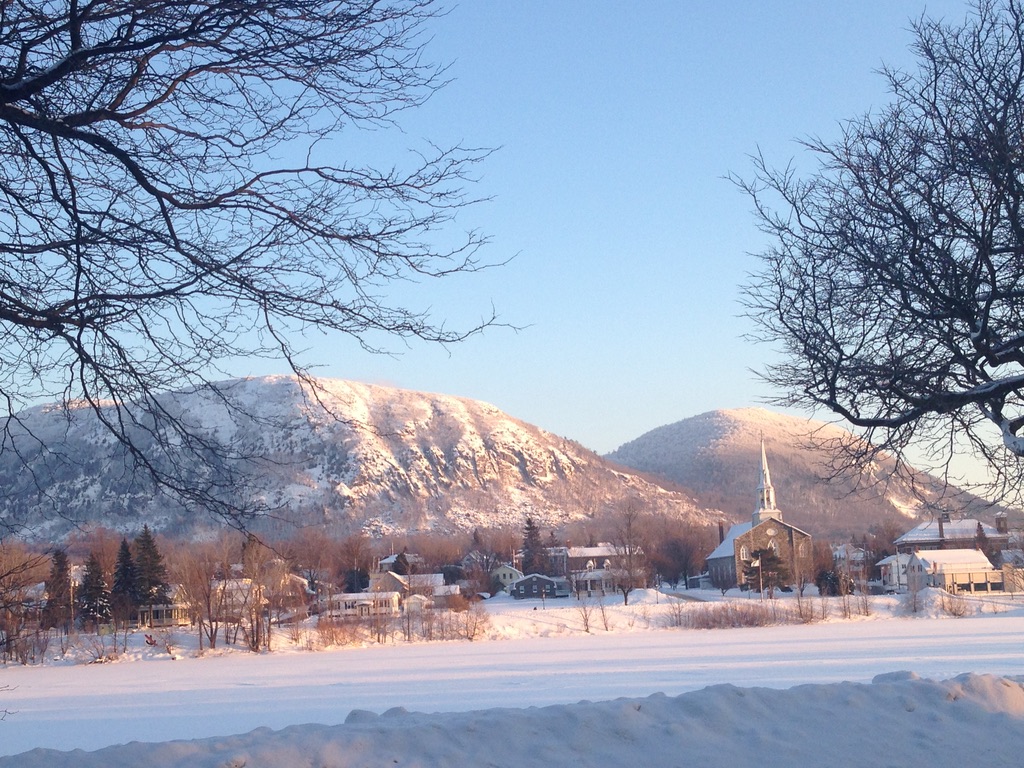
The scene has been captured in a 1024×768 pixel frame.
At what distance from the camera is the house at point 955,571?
7819 cm

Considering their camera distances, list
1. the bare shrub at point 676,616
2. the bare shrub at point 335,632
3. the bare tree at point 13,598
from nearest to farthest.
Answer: the bare tree at point 13,598 → the bare shrub at point 335,632 → the bare shrub at point 676,616

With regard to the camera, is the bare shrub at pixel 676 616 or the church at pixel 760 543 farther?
the church at pixel 760 543

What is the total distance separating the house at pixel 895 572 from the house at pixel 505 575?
34.3m

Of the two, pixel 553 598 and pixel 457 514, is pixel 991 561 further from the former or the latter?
pixel 457 514

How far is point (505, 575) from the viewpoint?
99.7m

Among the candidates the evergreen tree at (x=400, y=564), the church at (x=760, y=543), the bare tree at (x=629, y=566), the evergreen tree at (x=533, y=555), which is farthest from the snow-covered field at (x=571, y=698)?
the evergreen tree at (x=533, y=555)

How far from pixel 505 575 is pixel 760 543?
84.0 feet

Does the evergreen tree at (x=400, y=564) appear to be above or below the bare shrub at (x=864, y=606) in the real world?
above

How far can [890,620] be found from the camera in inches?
2287

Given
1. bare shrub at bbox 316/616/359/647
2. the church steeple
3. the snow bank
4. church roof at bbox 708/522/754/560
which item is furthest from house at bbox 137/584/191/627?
the church steeple

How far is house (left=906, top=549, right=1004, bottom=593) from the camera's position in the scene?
257ft

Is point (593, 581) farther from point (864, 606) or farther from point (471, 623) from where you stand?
point (471, 623)

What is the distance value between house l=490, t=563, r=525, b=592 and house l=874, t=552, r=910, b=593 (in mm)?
34341

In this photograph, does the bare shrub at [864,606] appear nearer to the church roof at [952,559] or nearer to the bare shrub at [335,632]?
the church roof at [952,559]
